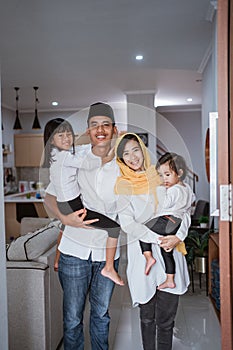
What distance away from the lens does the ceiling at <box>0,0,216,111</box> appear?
2621 millimetres

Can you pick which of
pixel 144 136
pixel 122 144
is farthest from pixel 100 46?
pixel 122 144

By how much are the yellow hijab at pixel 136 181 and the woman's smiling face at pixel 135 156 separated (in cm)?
2

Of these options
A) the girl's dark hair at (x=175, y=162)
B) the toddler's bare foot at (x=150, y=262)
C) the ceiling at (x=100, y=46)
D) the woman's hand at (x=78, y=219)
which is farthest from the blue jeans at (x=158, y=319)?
the ceiling at (x=100, y=46)

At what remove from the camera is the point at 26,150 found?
7148mm

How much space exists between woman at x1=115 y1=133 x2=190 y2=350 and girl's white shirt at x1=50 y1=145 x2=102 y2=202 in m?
0.14

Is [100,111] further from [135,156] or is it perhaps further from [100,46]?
[100,46]

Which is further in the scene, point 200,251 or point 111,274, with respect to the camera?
point 200,251

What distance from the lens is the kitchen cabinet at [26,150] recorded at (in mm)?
7094

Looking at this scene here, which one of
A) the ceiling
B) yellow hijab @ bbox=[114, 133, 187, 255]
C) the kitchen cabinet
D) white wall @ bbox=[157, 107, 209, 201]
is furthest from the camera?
the kitchen cabinet

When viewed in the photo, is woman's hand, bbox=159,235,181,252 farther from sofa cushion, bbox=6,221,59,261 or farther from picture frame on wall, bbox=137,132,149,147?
sofa cushion, bbox=6,221,59,261

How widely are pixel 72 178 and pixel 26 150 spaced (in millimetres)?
5775

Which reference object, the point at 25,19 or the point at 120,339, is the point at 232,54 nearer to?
the point at 120,339

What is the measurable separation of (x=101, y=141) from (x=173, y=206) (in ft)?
1.54

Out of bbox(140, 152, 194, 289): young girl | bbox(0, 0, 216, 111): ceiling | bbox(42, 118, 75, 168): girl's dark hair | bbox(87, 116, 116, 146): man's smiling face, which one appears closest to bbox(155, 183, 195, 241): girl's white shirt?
bbox(140, 152, 194, 289): young girl
